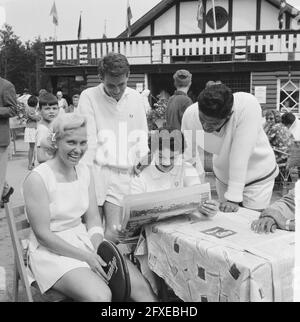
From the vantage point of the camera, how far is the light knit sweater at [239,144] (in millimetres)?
2254

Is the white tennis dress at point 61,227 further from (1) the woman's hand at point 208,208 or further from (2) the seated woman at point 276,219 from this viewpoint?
(2) the seated woman at point 276,219

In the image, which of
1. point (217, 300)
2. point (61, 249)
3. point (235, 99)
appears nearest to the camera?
point (217, 300)

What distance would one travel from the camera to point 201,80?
1505 centimetres

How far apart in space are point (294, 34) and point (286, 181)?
8.48m

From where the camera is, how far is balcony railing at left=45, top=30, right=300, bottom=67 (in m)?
13.0

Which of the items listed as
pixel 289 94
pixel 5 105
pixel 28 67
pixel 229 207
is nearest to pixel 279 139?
pixel 5 105

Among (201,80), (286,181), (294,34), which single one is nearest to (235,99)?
(286,181)

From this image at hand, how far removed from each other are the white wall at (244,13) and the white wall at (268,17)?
34 cm

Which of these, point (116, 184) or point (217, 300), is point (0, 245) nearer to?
point (116, 184)

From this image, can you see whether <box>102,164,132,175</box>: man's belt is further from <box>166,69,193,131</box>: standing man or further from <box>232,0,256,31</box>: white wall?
<box>232,0,256,31</box>: white wall

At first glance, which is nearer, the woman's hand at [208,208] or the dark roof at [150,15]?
the woman's hand at [208,208]

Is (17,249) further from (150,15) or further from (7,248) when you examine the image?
(150,15)

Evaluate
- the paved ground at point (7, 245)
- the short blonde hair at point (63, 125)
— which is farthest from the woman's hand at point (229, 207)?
the paved ground at point (7, 245)

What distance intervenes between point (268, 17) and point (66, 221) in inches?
568
